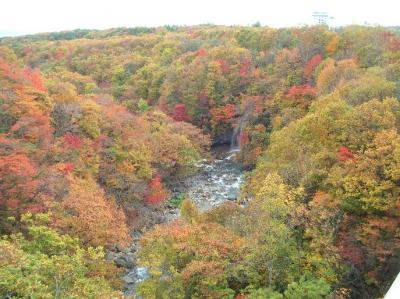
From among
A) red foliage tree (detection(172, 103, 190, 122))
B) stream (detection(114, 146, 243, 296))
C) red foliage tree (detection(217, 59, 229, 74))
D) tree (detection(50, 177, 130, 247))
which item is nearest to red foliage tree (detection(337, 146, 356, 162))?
tree (detection(50, 177, 130, 247))

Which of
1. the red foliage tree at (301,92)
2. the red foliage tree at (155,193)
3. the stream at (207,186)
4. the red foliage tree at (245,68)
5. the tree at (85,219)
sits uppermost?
the red foliage tree at (245,68)

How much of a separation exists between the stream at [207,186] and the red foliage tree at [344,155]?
1244cm

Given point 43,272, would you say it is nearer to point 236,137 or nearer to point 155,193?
point 155,193

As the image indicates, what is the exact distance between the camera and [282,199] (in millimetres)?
16609

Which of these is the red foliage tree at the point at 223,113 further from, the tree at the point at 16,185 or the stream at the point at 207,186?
the tree at the point at 16,185

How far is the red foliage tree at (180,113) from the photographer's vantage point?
5078 centimetres

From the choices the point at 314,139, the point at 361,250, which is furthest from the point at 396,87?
the point at 361,250

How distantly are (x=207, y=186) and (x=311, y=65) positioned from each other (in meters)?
18.4

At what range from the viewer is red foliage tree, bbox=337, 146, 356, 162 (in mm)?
19320

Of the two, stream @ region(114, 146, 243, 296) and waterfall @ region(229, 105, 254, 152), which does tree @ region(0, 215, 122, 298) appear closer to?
stream @ region(114, 146, 243, 296)

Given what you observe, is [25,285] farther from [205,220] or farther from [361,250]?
[361,250]

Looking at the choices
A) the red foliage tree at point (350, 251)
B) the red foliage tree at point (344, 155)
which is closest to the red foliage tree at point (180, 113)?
the red foliage tree at point (344, 155)

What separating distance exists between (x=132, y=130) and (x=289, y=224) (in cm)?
1969

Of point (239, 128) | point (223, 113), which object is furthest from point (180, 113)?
point (239, 128)
